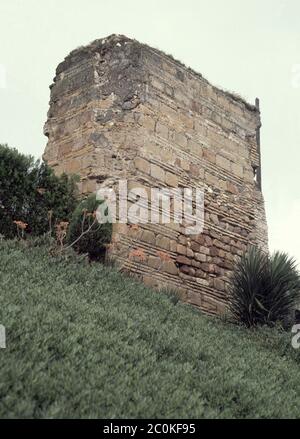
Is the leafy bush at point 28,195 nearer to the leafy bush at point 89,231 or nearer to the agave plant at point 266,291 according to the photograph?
the leafy bush at point 89,231

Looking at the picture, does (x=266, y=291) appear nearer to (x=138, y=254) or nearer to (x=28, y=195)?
(x=138, y=254)

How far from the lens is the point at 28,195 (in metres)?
8.84

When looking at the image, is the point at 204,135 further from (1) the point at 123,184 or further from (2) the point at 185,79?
(1) the point at 123,184

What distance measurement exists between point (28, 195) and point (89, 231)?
1.04 metres

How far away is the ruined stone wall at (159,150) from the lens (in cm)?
984

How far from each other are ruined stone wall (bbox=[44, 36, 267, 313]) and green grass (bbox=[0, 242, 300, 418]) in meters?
1.88

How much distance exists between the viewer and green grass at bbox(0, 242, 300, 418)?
404cm

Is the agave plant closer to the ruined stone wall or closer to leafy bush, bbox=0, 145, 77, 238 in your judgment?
the ruined stone wall

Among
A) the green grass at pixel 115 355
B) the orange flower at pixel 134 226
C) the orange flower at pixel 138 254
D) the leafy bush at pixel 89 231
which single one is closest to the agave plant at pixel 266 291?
the green grass at pixel 115 355

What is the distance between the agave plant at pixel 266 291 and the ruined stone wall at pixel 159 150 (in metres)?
1.01

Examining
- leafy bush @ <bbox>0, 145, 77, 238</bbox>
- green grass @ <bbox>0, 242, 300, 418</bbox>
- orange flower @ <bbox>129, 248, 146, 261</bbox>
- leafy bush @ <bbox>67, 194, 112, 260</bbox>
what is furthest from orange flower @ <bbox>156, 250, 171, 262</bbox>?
leafy bush @ <bbox>0, 145, 77, 238</bbox>
